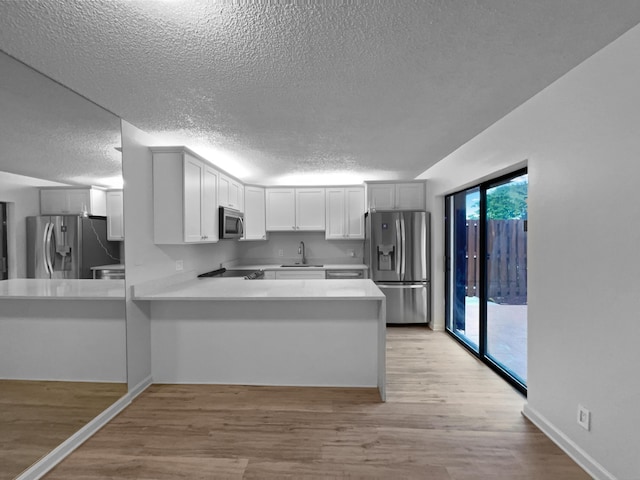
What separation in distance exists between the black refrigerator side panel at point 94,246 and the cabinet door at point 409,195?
3823 mm

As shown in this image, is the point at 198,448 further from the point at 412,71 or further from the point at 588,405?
the point at 412,71

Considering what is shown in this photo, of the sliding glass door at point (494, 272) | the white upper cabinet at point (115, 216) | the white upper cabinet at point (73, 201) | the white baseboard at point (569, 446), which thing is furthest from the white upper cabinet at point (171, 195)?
the white baseboard at point (569, 446)

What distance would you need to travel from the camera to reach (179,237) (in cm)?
288

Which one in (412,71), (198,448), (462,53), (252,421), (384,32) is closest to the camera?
(384,32)

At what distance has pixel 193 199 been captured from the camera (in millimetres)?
3061

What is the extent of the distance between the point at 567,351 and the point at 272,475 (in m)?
1.95

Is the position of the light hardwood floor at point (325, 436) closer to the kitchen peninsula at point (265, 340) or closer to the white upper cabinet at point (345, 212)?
the kitchen peninsula at point (265, 340)

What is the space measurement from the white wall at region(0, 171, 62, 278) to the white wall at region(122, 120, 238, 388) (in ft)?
2.36

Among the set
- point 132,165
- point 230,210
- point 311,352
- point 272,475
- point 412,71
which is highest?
point 412,71

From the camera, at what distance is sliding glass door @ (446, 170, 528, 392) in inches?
109

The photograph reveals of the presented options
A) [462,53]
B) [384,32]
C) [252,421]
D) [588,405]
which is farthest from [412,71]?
[252,421]

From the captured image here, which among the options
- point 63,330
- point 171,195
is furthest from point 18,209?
point 171,195

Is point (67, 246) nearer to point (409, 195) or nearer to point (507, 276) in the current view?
point (507, 276)

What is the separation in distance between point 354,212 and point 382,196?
0.60 m
